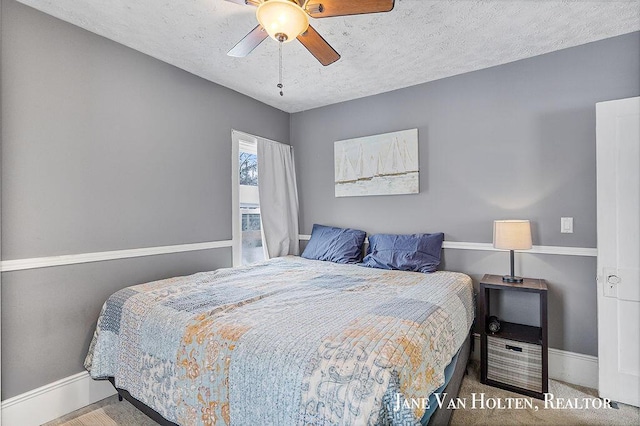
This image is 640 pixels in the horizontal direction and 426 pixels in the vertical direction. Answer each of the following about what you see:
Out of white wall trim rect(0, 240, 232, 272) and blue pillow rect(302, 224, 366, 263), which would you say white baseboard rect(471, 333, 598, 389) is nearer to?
blue pillow rect(302, 224, 366, 263)

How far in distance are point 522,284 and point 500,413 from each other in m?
0.90

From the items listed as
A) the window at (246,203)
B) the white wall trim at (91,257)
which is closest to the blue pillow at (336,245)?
the window at (246,203)

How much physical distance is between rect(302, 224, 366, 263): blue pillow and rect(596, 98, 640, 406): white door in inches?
75.7

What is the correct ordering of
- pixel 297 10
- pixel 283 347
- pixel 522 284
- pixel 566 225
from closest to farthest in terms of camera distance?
pixel 283 347, pixel 297 10, pixel 522 284, pixel 566 225

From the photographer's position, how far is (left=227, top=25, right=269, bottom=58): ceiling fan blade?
5.92ft

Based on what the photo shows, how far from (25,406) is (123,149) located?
176 centimetres

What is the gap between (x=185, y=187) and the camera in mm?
2840

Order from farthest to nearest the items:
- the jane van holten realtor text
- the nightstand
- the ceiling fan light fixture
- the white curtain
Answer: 1. the white curtain
2. the nightstand
3. the jane van holten realtor text
4. the ceiling fan light fixture

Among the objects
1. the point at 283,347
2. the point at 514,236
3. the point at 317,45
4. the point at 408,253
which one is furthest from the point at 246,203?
the point at 514,236

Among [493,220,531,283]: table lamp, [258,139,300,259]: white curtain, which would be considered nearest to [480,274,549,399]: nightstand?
[493,220,531,283]: table lamp

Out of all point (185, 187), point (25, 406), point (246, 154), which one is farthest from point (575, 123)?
point (25, 406)

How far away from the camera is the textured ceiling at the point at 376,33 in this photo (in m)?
1.98

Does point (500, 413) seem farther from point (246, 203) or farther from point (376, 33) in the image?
point (246, 203)

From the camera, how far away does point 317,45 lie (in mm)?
1903
